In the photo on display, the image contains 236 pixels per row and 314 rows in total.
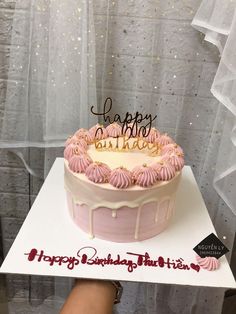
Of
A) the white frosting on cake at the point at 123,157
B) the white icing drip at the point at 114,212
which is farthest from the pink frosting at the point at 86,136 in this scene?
the white icing drip at the point at 114,212

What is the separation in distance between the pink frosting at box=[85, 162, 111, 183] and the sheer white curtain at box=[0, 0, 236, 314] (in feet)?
1.22

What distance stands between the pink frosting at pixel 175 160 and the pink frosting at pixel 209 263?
0.74 feet

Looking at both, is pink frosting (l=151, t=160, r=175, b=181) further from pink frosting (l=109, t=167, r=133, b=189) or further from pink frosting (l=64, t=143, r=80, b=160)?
pink frosting (l=64, t=143, r=80, b=160)

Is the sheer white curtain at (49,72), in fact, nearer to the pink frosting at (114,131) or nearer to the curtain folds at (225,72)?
the pink frosting at (114,131)

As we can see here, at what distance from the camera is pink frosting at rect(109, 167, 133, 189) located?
855 millimetres

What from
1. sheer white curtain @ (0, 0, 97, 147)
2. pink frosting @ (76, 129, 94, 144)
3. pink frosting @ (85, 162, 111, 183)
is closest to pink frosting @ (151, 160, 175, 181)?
pink frosting @ (85, 162, 111, 183)

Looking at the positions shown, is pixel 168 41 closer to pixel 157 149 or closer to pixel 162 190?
pixel 157 149

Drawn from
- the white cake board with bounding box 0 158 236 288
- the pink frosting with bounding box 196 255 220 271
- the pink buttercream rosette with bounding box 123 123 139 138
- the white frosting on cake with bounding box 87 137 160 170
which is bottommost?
the white cake board with bounding box 0 158 236 288

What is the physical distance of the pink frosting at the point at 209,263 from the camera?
2.80 feet

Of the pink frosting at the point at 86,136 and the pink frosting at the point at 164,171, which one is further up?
the pink frosting at the point at 164,171

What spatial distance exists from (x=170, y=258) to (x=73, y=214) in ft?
0.88

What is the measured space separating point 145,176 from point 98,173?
0.11 m

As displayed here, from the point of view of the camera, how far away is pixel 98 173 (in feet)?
2.86

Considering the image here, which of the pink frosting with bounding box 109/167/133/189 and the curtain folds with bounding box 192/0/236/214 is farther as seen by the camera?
the curtain folds with bounding box 192/0/236/214
